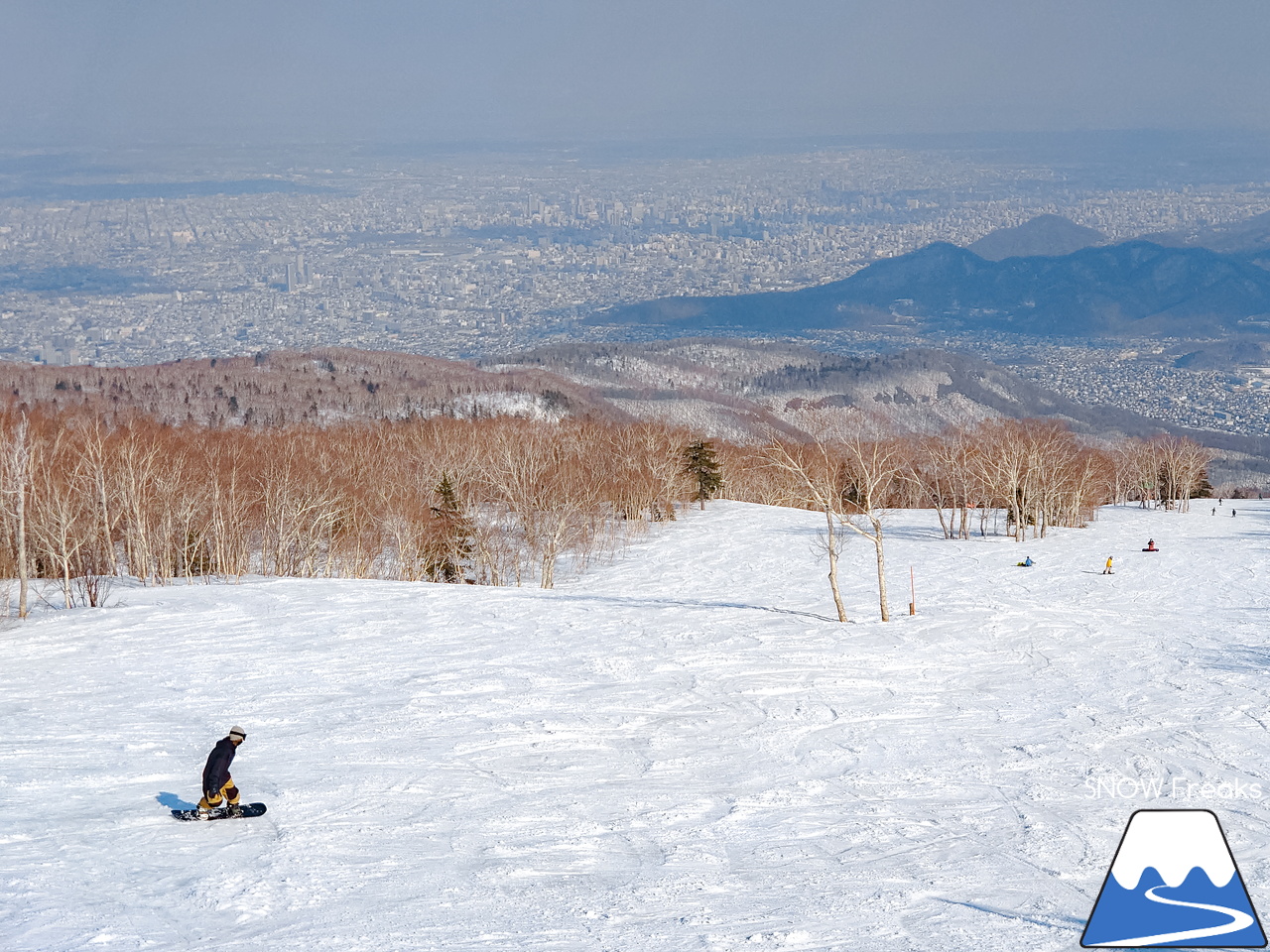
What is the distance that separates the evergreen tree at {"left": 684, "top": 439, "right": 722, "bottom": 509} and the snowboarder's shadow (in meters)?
61.1

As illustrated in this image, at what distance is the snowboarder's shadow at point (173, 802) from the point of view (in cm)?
1825

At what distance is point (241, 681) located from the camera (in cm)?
2795

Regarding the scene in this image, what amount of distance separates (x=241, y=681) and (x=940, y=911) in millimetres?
19057

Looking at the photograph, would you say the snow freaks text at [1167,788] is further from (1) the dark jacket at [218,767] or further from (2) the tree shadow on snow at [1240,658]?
(1) the dark jacket at [218,767]

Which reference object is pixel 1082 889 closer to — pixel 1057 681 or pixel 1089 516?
pixel 1057 681

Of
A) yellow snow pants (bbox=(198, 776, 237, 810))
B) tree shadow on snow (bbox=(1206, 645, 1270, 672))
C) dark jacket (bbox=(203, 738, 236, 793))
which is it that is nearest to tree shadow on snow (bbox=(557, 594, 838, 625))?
tree shadow on snow (bbox=(1206, 645, 1270, 672))

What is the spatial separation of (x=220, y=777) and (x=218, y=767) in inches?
8.6

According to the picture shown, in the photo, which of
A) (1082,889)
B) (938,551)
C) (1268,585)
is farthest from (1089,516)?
(1082,889)

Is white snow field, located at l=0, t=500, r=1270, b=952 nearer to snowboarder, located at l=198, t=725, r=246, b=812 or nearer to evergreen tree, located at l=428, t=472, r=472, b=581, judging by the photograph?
snowboarder, located at l=198, t=725, r=246, b=812

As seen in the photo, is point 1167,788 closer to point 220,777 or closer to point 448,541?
point 220,777

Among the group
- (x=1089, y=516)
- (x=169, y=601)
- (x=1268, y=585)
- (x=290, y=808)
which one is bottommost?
(x=1089, y=516)

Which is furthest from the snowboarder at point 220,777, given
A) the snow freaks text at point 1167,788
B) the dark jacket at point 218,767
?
the snow freaks text at point 1167,788

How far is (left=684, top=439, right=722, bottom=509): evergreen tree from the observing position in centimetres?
7869

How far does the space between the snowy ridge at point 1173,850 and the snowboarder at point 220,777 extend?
41.2ft
